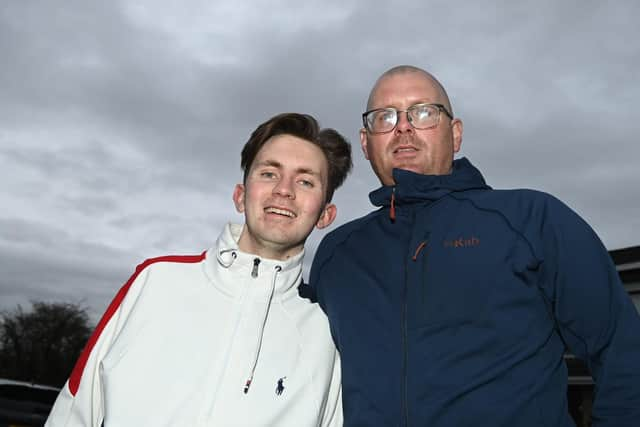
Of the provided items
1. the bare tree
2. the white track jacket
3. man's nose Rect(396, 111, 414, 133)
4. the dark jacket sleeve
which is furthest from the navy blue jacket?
the bare tree

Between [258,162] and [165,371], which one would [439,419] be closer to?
[165,371]

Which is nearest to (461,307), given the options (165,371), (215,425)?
(215,425)

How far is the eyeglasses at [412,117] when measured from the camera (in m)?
3.01

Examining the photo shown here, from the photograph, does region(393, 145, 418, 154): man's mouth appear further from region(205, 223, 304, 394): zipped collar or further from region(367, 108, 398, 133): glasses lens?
region(205, 223, 304, 394): zipped collar

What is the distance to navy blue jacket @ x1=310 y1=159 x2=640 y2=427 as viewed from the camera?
215cm

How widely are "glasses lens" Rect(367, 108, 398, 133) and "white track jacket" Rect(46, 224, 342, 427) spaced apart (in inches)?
37.5

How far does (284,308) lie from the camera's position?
289 cm

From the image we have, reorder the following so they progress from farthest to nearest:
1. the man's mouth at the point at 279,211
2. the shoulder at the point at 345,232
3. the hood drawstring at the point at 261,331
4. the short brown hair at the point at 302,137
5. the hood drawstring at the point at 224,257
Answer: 1. the short brown hair at the point at 302,137
2. the shoulder at the point at 345,232
3. the man's mouth at the point at 279,211
4. the hood drawstring at the point at 224,257
5. the hood drawstring at the point at 261,331

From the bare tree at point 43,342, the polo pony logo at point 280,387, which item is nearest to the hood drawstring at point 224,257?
the polo pony logo at point 280,387

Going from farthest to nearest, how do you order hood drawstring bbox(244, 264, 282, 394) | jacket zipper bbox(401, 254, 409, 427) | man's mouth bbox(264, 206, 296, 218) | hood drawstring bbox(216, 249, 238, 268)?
man's mouth bbox(264, 206, 296, 218), hood drawstring bbox(216, 249, 238, 268), hood drawstring bbox(244, 264, 282, 394), jacket zipper bbox(401, 254, 409, 427)

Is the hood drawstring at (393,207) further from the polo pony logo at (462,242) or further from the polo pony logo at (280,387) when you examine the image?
the polo pony logo at (280,387)

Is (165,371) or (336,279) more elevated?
(336,279)

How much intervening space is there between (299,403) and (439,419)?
0.79m

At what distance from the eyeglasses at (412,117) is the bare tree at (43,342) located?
50.6 meters
